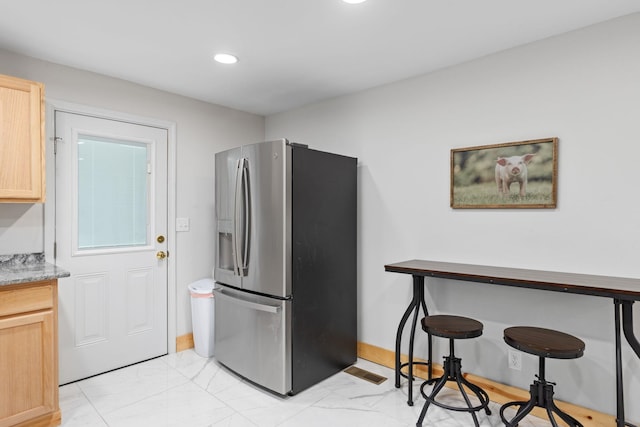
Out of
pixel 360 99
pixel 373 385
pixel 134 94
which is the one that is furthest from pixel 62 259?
pixel 360 99

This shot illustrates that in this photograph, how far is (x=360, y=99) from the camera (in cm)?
319

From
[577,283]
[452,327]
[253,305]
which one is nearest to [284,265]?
[253,305]

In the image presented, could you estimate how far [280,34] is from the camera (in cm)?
218

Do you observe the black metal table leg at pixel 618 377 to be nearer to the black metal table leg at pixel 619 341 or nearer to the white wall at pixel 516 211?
the black metal table leg at pixel 619 341

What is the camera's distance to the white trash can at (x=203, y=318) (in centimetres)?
315

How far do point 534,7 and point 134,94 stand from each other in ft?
9.42

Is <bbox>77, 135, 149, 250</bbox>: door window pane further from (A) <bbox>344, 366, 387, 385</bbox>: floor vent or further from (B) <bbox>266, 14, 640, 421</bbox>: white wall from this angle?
(A) <bbox>344, 366, 387, 385</bbox>: floor vent

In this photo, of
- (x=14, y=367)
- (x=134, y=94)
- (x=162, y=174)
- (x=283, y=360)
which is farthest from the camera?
(x=162, y=174)

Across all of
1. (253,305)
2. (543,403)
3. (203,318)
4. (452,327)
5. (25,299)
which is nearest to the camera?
(543,403)

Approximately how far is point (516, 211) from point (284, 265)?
5.16ft

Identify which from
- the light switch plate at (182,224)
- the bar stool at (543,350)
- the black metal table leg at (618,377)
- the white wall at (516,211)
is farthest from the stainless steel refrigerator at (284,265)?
the black metal table leg at (618,377)

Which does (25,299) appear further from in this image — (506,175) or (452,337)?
(506,175)

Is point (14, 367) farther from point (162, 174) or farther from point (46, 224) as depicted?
point (162, 174)

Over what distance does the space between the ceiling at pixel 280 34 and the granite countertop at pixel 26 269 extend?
1.38m
